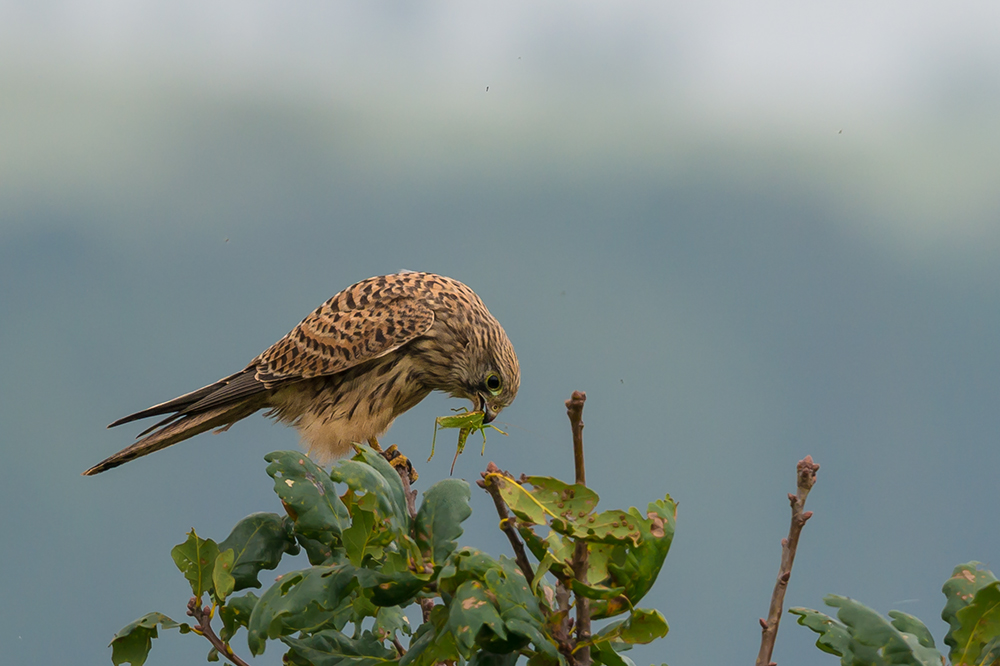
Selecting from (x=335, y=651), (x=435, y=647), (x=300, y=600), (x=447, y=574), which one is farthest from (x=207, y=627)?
(x=447, y=574)

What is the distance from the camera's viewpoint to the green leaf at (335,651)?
49.2 inches

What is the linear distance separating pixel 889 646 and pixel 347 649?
29.1 inches

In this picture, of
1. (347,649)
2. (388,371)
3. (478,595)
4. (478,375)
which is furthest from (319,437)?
(478,595)

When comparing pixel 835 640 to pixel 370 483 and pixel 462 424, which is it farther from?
pixel 462 424

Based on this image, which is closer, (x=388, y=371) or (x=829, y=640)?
(x=829, y=640)

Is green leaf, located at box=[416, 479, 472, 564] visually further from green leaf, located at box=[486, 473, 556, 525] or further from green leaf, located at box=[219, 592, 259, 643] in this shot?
green leaf, located at box=[219, 592, 259, 643]

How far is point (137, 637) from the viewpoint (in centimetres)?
142

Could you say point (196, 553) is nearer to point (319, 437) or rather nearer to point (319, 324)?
point (319, 437)

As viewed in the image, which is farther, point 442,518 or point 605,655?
point 442,518

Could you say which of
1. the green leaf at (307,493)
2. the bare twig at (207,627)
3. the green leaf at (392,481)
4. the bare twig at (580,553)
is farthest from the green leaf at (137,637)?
the bare twig at (580,553)

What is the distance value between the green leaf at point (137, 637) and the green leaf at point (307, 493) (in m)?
0.39

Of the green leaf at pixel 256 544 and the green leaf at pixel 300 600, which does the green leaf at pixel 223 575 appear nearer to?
the green leaf at pixel 256 544

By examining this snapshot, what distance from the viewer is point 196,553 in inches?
54.7

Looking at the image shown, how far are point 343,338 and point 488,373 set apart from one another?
41 cm
